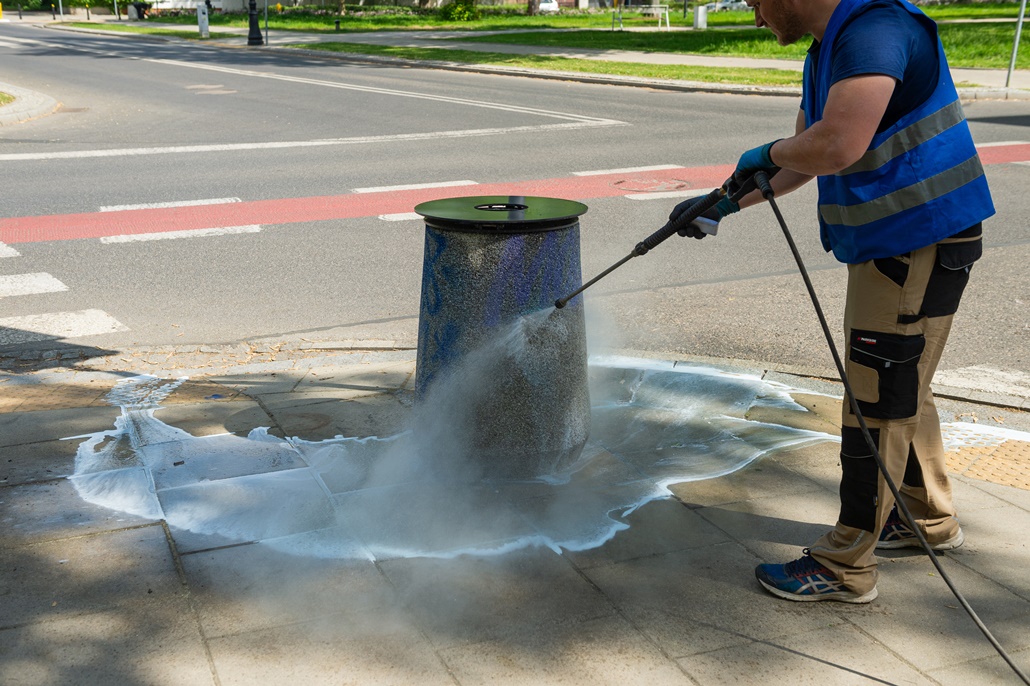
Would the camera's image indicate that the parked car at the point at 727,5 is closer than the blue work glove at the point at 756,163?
No

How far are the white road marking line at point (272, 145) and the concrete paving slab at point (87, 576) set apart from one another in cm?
956

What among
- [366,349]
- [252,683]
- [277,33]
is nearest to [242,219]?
[366,349]

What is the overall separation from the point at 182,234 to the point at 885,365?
6507mm

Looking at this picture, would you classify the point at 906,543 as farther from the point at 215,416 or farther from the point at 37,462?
the point at 37,462

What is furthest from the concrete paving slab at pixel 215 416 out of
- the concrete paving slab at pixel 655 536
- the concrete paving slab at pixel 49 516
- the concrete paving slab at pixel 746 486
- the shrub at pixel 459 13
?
the shrub at pixel 459 13

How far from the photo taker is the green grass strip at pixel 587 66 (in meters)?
19.7

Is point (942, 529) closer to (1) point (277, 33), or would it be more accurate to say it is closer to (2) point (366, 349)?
(2) point (366, 349)

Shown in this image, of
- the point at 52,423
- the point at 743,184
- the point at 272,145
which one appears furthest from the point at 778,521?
the point at 272,145

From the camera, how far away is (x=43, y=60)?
27.6m

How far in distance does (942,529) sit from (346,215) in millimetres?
6480

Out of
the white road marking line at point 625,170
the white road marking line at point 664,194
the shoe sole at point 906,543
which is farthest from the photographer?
the white road marking line at point 625,170

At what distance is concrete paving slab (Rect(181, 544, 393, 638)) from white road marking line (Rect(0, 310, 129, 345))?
3.09 metres

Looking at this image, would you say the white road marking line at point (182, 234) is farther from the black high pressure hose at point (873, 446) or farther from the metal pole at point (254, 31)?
the metal pole at point (254, 31)

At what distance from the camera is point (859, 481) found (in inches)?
120
